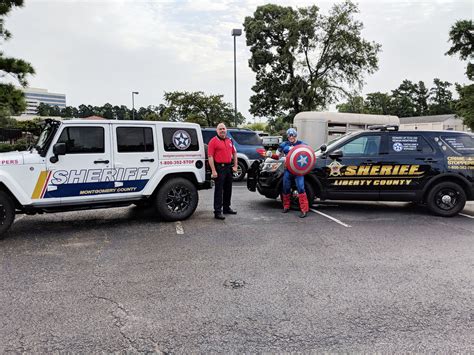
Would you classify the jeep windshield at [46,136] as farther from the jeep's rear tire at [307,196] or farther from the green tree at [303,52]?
the green tree at [303,52]

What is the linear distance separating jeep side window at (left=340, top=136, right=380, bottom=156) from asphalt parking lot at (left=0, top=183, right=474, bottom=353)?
5.43ft

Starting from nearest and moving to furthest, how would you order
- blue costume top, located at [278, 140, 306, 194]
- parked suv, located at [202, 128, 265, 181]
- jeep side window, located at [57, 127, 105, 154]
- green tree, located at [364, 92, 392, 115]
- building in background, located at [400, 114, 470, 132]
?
jeep side window, located at [57, 127, 105, 154] → blue costume top, located at [278, 140, 306, 194] → parked suv, located at [202, 128, 265, 181] → building in background, located at [400, 114, 470, 132] → green tree, located at [364, 92, 392, 115]

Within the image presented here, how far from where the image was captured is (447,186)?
738 cm

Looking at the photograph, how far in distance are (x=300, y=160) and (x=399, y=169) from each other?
6.89ft

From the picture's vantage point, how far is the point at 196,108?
33500mm

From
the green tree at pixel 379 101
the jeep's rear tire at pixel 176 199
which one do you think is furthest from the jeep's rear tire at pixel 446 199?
the green tree at pixel 379 101

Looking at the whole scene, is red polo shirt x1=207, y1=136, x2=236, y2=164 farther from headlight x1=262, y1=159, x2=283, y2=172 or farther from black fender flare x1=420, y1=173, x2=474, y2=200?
black fender flare x1=420, y1=173, x2=474, y2=200

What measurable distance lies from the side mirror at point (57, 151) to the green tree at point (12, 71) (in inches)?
399

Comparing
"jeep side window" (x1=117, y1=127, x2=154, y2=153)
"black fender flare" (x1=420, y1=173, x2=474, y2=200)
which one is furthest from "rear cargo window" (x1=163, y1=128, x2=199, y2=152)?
"black fender flare" (x1=420, y1=173, x2=474, y2=200)

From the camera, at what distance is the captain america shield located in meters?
7.12

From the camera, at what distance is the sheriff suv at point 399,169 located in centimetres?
734

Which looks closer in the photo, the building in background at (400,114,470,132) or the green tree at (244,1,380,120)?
the green tree at (244,1,380,120)

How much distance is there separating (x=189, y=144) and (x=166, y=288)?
11.1 feet

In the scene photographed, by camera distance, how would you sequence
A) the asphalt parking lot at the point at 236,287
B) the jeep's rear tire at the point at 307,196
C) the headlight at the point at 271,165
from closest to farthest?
the asphalt parking lot at the point at 236,287, the jeep's rear tire at the point at 307,196, the headlight at the point at 271,165
